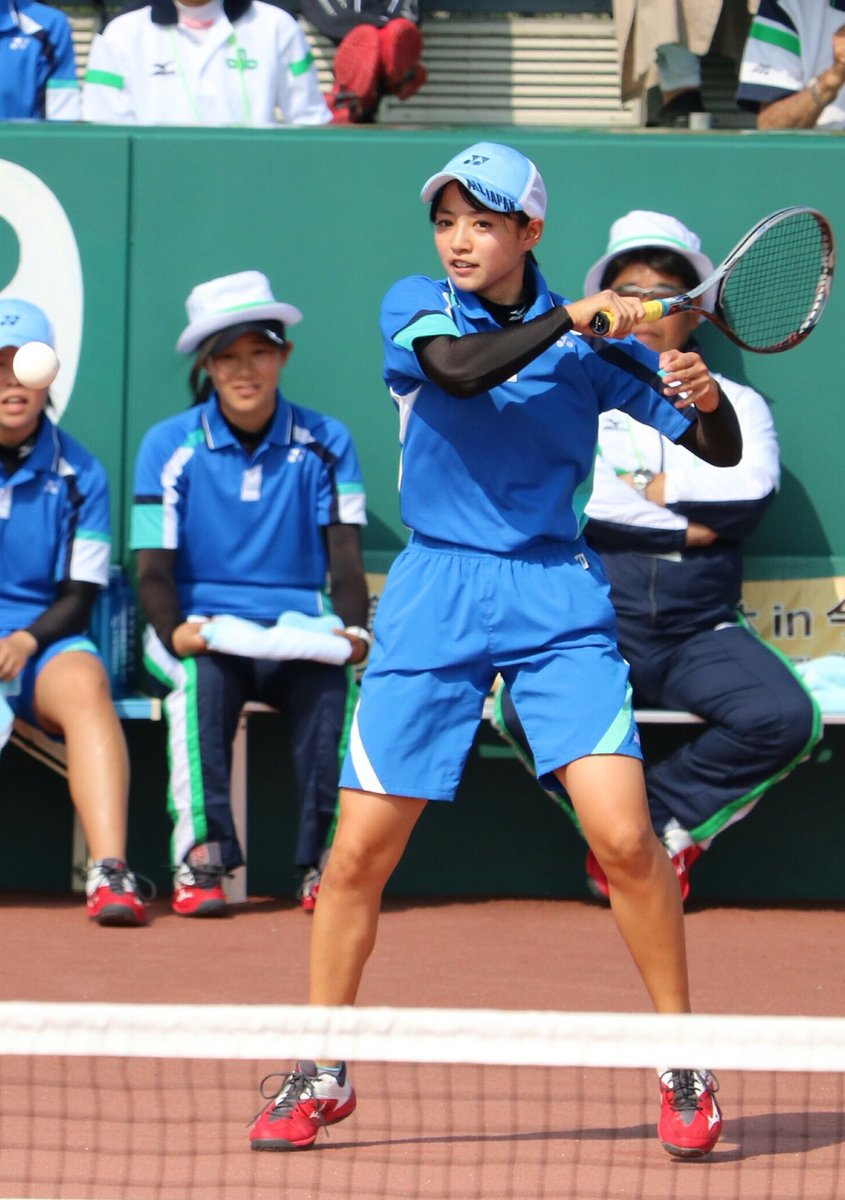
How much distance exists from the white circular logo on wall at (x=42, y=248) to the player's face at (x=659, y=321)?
1.83 meters

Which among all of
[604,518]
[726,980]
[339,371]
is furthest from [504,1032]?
[339,371]

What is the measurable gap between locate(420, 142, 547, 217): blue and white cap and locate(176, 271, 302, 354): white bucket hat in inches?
89.9

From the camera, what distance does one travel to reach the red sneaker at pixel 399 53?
7.20 metres

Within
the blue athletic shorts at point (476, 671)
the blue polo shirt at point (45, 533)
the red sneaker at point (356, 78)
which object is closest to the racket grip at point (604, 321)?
the blue athletic shorts at point (476, 671)

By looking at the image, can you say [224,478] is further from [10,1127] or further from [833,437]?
[10,1127]

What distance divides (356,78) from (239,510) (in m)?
2.27

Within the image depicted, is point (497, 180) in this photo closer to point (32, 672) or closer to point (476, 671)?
point (476, 671)

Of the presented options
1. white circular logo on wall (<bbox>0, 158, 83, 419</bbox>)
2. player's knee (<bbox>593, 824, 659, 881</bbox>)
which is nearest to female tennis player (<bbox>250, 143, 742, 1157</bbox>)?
player's knee (<bbox>593, 824, 659, 881</bbox>)

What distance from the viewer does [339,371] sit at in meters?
6.15

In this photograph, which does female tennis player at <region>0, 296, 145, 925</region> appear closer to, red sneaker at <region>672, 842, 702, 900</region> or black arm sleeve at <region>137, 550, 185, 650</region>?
black arm sleeve at <region>137, 550, 185, 650</region>

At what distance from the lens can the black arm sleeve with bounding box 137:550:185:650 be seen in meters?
5.54

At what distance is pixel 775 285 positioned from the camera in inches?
195

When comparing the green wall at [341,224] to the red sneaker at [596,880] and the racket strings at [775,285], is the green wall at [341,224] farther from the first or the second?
the red sneaker at [596,880]

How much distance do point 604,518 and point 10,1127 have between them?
2.91 m
